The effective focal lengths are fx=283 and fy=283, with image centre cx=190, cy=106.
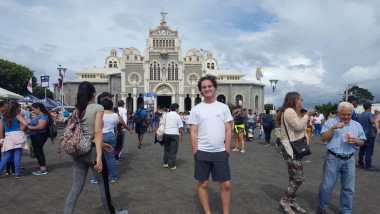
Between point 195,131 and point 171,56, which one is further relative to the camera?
point 171,56

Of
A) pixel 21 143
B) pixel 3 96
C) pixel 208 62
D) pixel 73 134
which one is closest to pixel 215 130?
pixel 73 134

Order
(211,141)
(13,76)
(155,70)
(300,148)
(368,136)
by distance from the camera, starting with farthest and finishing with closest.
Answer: (13,76) < (155,70) < (368,136) < (300,148) < (211,141)

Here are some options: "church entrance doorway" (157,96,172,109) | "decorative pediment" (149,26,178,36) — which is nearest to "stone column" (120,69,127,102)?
"church entrance doorway" (157,96,172,109)

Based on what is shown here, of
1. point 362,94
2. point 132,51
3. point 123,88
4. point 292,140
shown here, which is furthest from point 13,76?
point 362,94

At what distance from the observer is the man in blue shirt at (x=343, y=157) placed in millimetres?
3900

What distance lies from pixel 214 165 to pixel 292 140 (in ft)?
4.46

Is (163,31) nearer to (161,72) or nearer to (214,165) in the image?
(161,72)

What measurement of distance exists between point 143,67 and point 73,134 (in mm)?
41496

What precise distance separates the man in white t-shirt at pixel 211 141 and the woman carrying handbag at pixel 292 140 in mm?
1040

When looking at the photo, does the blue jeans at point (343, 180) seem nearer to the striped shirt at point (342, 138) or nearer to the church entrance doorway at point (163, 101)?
the striped shirt at point (342, 138)

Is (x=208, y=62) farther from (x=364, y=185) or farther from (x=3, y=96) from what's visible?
(x=364, y=185)

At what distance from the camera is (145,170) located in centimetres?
726

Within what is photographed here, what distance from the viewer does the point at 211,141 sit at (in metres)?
3.67

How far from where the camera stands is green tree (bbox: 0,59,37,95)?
46.6 metres
